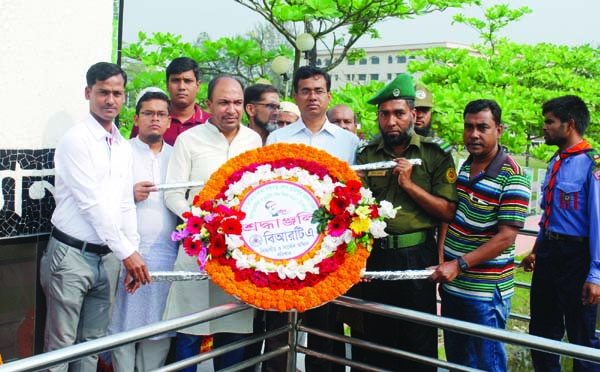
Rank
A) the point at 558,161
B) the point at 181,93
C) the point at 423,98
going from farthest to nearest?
the point at 423,98 < the point at 181,93 < the point at 558,161

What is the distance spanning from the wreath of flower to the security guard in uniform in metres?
0.58

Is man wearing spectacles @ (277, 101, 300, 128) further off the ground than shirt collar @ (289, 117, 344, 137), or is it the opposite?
man wearing spectacles @ (277, 101, 300, 128)

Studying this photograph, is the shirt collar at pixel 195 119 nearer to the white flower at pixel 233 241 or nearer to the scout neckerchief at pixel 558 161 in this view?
the white flower at pixel 233 241

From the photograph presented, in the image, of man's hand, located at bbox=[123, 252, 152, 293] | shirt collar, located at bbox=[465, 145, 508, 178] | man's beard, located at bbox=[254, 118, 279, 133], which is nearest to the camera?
man's hand, located at bbox=[123, 252, 152, 293]

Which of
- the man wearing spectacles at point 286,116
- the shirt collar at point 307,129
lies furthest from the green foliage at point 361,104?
the shirt collar at point 307,129

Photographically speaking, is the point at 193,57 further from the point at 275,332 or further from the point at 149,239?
the point at 275,332

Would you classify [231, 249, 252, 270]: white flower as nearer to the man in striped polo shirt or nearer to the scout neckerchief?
the man in striped polo shirt

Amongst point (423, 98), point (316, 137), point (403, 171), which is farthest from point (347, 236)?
point (423, 98)

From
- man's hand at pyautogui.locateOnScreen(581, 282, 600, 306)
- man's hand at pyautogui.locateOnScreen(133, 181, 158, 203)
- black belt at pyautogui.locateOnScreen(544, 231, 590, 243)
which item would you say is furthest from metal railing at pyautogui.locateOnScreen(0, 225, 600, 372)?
black belt at pyautogui.locateOnScreen(544, 231, 590, 243)

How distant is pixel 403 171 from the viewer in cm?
269

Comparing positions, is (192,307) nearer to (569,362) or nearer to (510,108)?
(569,362)

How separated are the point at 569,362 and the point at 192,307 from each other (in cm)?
377

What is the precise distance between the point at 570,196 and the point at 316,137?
1643mm

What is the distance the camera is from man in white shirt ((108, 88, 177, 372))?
10.6 feet
